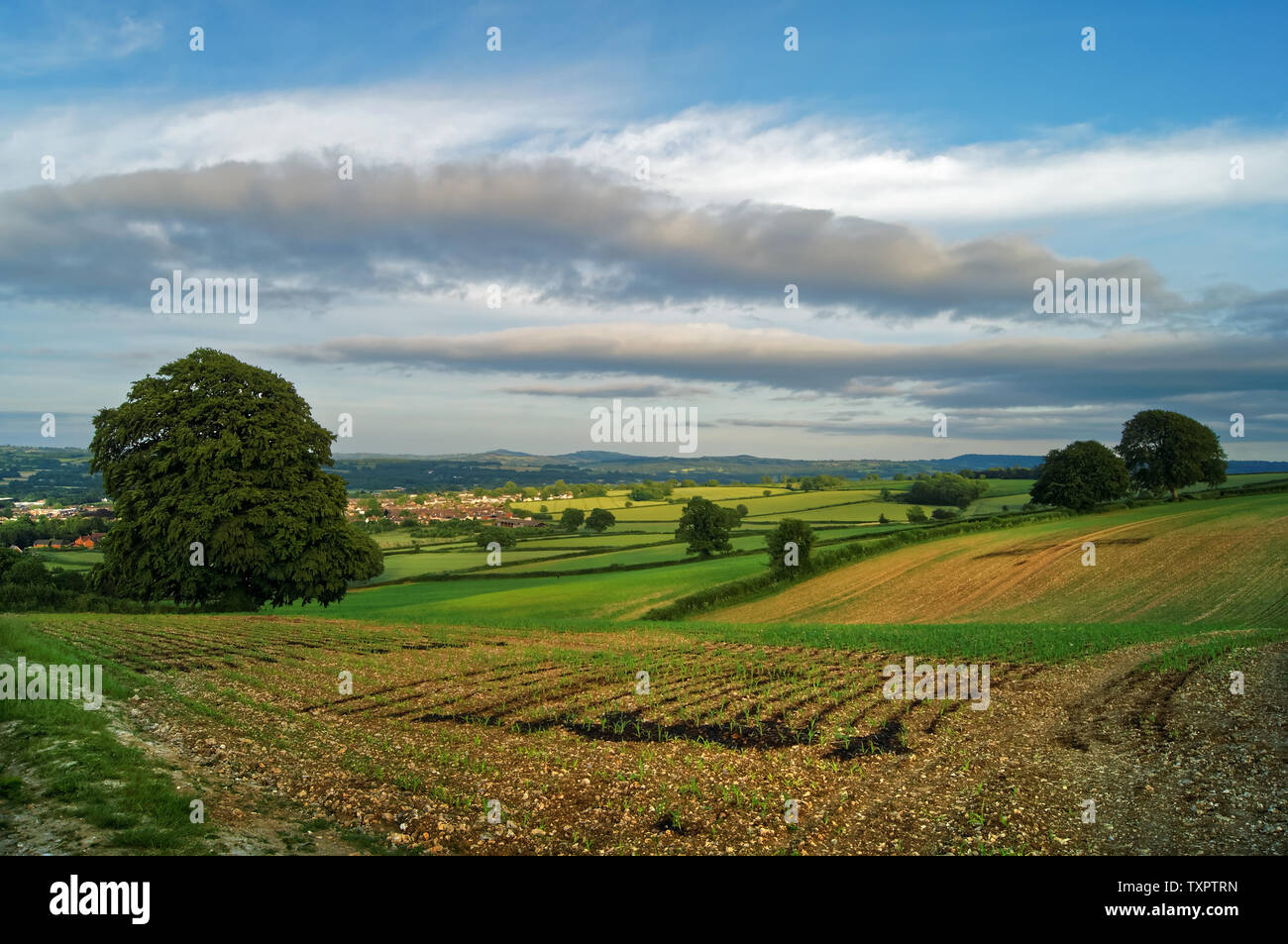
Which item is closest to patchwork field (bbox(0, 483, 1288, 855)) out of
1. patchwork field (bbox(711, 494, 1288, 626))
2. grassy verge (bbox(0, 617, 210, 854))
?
grassy verge (bbox(0, 617, 210, 854))

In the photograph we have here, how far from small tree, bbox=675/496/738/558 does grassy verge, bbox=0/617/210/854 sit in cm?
5767

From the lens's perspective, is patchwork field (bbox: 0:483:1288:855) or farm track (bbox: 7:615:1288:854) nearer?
patchwork field (bbox: 0:483:1288:855)

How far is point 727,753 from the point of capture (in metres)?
12.9

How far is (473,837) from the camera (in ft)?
30.0

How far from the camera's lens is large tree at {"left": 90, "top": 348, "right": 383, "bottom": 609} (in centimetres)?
3192

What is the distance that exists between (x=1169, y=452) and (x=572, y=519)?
70314 millimetres

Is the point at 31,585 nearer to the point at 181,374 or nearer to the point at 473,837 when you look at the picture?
the point at 181,374

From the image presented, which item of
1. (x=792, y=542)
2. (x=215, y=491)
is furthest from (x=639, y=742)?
(x=792, y=542)

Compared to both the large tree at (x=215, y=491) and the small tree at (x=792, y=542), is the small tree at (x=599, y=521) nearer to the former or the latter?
the small tree at (x=792, y=542)

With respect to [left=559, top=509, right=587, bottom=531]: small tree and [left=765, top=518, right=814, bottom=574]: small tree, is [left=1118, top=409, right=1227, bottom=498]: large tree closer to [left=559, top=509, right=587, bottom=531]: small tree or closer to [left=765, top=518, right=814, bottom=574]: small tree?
[left=765, top=518, right=814, bottom=574]: small tree

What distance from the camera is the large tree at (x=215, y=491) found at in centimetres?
3192

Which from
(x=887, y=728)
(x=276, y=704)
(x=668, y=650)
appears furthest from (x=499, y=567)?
(x=887, y=728)

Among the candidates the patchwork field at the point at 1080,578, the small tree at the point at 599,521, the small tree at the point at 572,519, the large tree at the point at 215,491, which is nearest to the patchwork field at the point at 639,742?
the large tree at the point at 215,491

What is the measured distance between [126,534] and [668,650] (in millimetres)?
25212
